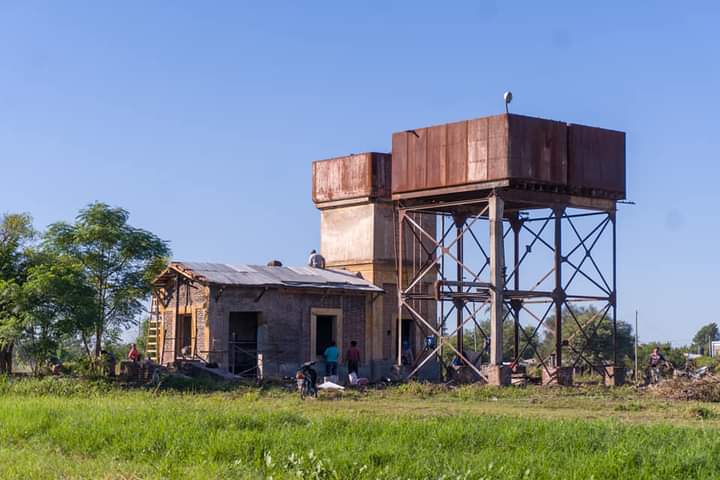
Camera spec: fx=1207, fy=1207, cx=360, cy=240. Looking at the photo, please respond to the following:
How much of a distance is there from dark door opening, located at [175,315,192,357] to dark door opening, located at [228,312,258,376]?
144 cm

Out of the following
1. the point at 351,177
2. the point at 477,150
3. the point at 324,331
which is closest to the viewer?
the point at 477,150

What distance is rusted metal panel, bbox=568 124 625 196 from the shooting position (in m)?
37.8

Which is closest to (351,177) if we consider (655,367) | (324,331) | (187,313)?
(324,331)

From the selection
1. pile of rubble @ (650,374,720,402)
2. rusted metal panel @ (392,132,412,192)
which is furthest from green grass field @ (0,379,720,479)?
rusted metal panel @ (392,132,412,192)

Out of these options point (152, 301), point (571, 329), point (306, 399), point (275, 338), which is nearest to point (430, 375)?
point (275, 338)

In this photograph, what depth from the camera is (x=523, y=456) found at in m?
17.1

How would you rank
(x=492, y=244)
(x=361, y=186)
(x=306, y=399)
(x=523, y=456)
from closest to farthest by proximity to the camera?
(x=523, y=456) → (x=306, y=399) → (x=492, y=244) → (x=361, y=186)

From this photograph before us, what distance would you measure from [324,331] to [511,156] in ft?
31.7

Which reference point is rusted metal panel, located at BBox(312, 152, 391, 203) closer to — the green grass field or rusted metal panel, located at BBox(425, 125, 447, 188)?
rusted metal panel, located at BBox(425, 125, 447, 188)

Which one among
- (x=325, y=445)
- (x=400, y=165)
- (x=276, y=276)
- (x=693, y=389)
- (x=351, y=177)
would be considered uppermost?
(x=351, y=177)

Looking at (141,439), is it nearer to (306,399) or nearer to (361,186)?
(306,399)

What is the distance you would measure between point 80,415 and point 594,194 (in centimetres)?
2095

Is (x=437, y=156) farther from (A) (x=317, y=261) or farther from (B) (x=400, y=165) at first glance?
(A) (x=317, y=261)

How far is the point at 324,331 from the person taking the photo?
4150cm
